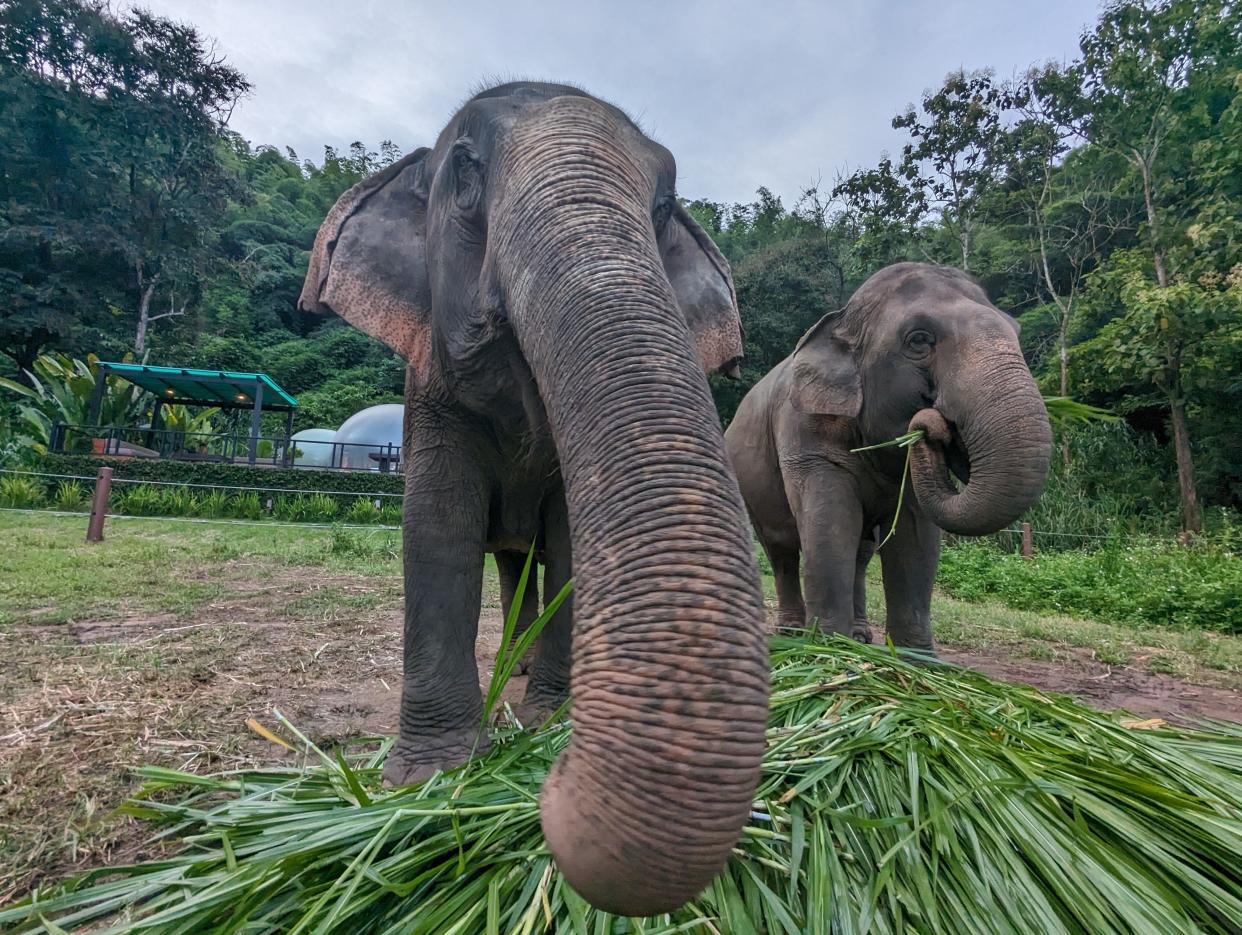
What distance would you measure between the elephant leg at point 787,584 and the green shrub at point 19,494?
15546mm

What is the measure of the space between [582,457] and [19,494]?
17.9 m

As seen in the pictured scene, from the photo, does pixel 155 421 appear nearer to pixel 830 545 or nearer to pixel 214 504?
pixel 214 504

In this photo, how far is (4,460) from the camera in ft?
61.2

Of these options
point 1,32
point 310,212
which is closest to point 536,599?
point 1,32

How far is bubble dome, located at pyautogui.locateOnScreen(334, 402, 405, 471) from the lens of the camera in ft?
90.8

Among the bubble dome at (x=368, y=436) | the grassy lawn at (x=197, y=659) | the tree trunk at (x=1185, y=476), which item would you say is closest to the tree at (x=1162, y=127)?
the tree trunk at (x=1185, y=476)

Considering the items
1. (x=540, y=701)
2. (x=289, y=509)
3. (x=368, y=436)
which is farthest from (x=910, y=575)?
(x=368, y=436)

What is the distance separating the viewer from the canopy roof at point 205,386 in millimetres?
19622

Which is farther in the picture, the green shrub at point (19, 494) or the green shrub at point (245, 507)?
the green shrub at point (245, 507)

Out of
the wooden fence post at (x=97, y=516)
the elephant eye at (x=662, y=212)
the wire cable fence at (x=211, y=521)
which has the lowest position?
the wooden fence post at (x=97, y=516)

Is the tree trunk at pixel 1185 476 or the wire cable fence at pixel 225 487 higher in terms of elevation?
the tree trunk at pixel 1185 476

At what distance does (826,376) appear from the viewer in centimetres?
476

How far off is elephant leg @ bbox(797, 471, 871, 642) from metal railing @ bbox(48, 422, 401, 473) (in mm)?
17168

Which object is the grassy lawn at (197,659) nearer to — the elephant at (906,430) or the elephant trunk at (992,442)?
the elephant at (906,430)
